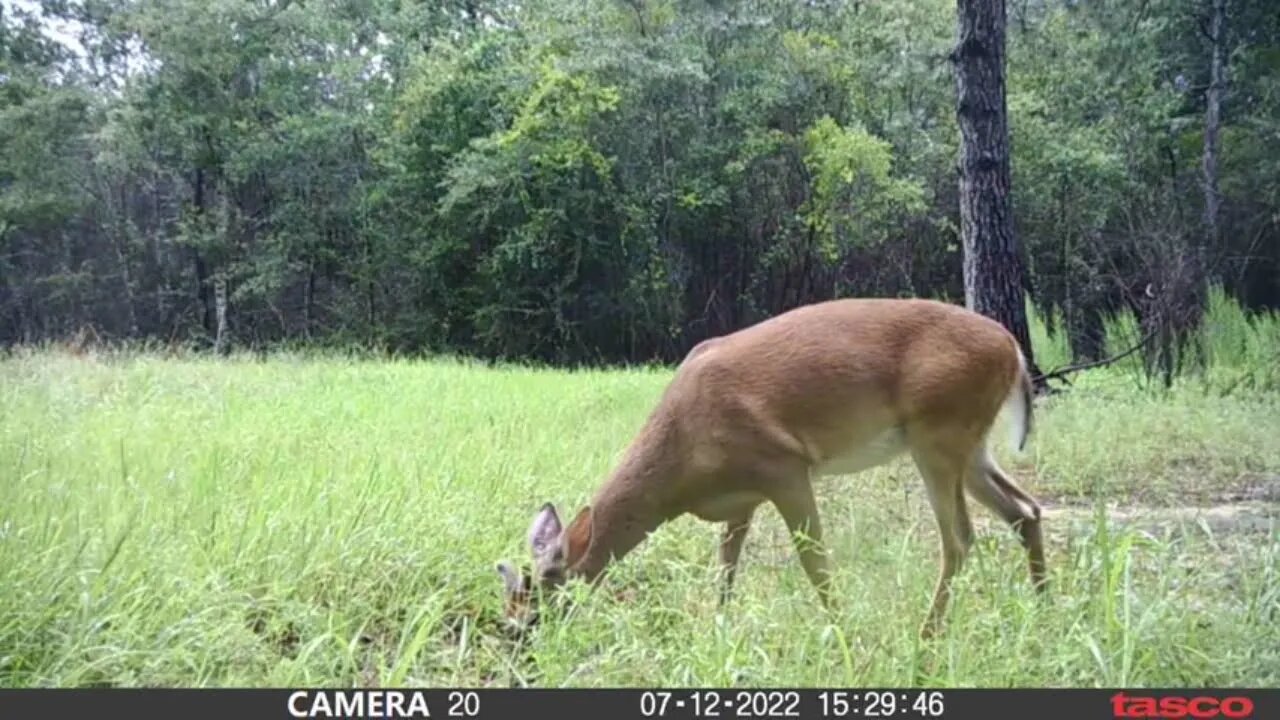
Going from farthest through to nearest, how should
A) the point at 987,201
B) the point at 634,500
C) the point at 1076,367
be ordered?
the point at 1076,367 → the point at 987,201 → the point at 634,500

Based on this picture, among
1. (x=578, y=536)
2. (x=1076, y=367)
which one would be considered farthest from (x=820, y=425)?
(x=1076, y=367)

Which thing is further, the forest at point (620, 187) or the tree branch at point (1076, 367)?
the tree branch at point (1076, 367)

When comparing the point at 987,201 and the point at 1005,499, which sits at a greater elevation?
the point at 987,201

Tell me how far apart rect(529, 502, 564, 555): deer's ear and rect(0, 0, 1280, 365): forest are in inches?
26.2

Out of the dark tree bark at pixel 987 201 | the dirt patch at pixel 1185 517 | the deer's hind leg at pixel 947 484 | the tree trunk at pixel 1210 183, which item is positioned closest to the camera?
the deer's hind leg at pixel 947 484

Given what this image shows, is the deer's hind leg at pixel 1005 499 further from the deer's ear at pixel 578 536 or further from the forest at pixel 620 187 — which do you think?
the deer's ear at pixel 578 536

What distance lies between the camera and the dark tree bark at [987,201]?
7.97 feet

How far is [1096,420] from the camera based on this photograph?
257cm

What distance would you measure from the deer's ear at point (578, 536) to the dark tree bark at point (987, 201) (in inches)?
49.8

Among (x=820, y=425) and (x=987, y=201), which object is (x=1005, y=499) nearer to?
(x=820, y=425)

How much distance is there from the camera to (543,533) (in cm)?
162

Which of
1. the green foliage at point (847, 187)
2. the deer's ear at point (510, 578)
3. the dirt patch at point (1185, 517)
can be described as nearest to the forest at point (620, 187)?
the green foliage at point (847, 187)
